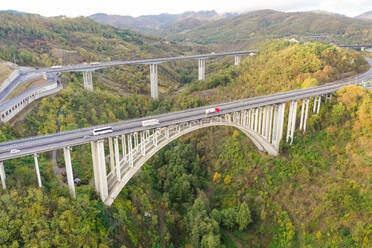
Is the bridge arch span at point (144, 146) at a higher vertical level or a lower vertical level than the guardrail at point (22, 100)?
lower

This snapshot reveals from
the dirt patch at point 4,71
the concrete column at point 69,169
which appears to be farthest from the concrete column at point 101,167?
the dirt patch at point 4,71

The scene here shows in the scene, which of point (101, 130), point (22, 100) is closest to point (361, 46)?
point (101, 130)

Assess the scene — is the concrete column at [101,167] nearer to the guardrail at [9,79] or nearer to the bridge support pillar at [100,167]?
the bridge support pillar at [100,167]

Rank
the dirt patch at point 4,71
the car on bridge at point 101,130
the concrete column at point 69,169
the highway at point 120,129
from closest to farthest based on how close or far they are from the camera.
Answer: the concrete column at point 69,169 < the highway at point 120,129 < the car on bridge at point 101,130 < the dirt patch at point 4,71

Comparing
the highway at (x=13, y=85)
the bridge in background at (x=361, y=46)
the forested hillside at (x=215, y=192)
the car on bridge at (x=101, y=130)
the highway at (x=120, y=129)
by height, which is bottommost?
the forested hillside at (x=215, y=192)

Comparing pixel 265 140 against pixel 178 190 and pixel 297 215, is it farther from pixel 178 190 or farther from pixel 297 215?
pixel 178 190

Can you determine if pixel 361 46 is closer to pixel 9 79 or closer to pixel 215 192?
pixel 215 192
